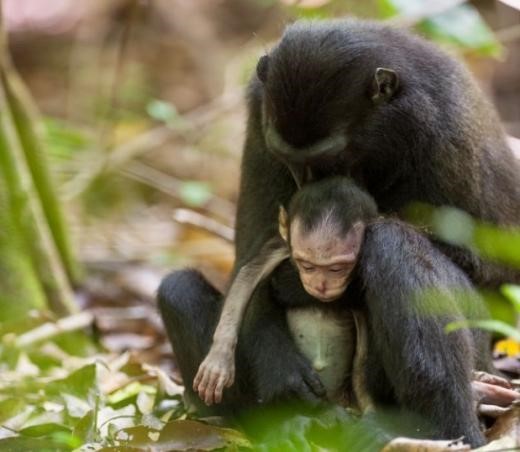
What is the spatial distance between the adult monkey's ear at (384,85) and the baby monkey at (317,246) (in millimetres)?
407

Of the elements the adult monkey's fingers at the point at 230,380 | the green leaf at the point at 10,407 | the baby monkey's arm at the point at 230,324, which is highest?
the baby monkey's arm at the point at 230,324

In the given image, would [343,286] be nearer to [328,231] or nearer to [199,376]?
[328,231]

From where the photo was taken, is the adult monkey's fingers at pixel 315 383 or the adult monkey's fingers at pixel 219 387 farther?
the adult monkey's fingers at pixel 315 383

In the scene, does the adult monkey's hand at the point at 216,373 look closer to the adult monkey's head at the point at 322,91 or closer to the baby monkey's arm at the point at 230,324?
the baby monkey's arm at the point at 230,324

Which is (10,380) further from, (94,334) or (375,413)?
(375,413)

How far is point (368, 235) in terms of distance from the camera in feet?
17.8

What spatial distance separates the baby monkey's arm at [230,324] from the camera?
5629mm

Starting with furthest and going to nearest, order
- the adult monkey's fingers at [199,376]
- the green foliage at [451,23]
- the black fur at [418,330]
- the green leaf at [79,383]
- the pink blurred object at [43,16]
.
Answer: the pink blurred object at [43,16] < the green foliage at [451,23] < the green leaf at [79,383] < the adult monkey's fingers at [199,376] < the black fur at [418,330]

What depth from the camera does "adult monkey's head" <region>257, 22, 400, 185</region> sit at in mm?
5449

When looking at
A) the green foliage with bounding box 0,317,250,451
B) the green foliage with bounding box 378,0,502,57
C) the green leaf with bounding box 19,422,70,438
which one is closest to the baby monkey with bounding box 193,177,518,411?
the green foliage with bounding box 0,317,250,451

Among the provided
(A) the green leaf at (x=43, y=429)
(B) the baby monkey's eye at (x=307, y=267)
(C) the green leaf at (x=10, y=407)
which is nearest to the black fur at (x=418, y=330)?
(B) the baby monkey's eye at (x=307, y=267)

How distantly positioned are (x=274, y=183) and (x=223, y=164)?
810 centimetres

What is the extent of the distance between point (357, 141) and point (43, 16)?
12.0 m

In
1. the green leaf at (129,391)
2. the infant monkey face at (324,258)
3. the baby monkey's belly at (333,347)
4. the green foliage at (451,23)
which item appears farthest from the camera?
the green foliage at (451,23)
